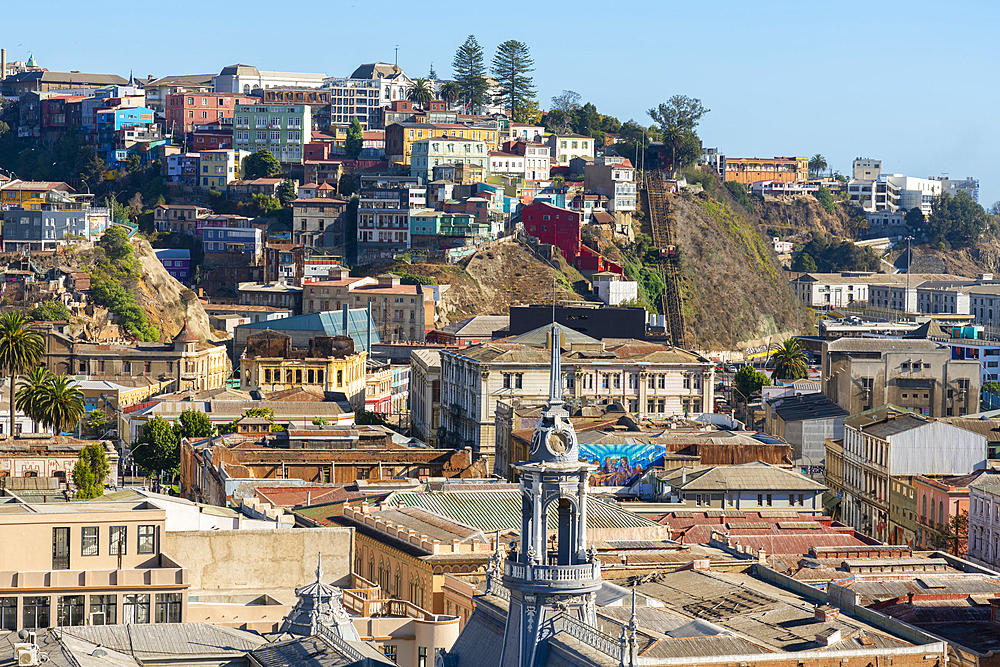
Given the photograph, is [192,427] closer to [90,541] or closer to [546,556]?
[90,541]

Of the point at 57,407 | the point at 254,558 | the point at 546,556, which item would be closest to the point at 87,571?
the point at 254,558

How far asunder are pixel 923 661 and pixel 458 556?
1803 centimetres

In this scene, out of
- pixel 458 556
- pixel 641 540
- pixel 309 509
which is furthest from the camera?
pixel 309 509

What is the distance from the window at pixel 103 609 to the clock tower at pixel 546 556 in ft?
51.4

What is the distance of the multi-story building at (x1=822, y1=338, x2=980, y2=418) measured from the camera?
13038 centimetres

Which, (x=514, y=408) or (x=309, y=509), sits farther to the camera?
(x=514, y=408)

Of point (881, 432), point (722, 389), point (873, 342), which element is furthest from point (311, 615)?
point (722, 389)

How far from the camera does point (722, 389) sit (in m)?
182

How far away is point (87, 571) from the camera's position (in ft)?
164

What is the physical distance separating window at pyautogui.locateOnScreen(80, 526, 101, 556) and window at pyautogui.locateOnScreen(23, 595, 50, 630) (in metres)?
1.84

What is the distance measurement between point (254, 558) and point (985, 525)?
1640 inches

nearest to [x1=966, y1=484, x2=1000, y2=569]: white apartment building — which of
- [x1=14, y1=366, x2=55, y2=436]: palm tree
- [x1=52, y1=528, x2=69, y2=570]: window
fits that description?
[x1=52, y1=528, x2=69, y2=570]: window

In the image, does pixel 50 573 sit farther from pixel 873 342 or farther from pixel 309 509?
pixel 873 342

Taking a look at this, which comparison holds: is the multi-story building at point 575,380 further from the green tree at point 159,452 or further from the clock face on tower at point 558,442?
the clock face on tower at point 558,442
